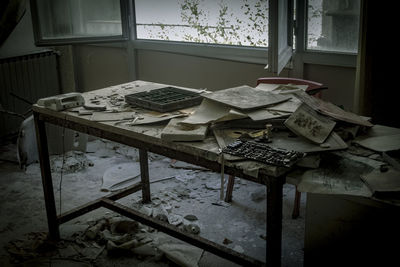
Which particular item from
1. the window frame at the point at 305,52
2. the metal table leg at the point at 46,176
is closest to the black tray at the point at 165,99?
the metal table leg at the point at 46,176

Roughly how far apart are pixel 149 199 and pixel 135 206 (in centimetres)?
12

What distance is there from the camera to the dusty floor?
8.69 feet

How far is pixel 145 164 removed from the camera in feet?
10.5

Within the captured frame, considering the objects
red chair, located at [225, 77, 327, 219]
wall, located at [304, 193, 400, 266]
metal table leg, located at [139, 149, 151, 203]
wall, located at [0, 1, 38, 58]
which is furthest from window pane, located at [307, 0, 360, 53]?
wall, located at [0, 1, 38, 58]

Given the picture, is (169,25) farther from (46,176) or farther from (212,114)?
(212,114)

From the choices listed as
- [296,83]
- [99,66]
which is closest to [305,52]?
[296,83]

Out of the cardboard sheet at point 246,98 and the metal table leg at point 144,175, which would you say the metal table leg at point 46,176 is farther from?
the cardboard sheet at point 246,98

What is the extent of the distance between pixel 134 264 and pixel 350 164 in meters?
1.45

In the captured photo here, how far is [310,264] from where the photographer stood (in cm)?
174

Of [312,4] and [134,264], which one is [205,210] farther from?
[312,4]

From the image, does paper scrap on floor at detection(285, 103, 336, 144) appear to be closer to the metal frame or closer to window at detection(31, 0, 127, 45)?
the metal frame

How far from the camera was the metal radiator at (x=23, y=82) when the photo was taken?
15.3ft

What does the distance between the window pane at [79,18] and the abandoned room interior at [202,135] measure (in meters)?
0.01

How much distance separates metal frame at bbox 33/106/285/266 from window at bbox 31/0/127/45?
5.87ft
